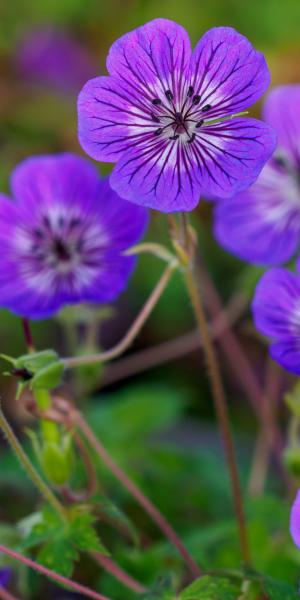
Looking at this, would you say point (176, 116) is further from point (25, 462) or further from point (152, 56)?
point (25, 462)

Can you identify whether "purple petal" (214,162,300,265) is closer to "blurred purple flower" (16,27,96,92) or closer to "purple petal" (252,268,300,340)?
"purple petal" (252,268,300,340)

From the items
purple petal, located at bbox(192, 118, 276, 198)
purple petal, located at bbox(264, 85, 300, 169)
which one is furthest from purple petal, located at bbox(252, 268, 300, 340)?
purple petal, located at bbox(264, 85, 300, 169)

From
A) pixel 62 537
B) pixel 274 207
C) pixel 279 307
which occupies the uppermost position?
pixel 274 207

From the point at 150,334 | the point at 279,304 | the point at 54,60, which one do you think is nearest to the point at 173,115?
the point at 279,304

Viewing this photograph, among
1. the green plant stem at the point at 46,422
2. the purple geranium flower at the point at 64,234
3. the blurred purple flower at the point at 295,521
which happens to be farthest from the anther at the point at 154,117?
the blurred purple flower at the point at 295,521

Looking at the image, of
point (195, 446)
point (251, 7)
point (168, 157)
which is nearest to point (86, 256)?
point (168, 157)

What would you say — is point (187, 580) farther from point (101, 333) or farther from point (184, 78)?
point (101, 333)

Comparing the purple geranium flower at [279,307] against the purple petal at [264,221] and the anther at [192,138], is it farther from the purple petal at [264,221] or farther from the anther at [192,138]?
the purple petal at [264,221]
